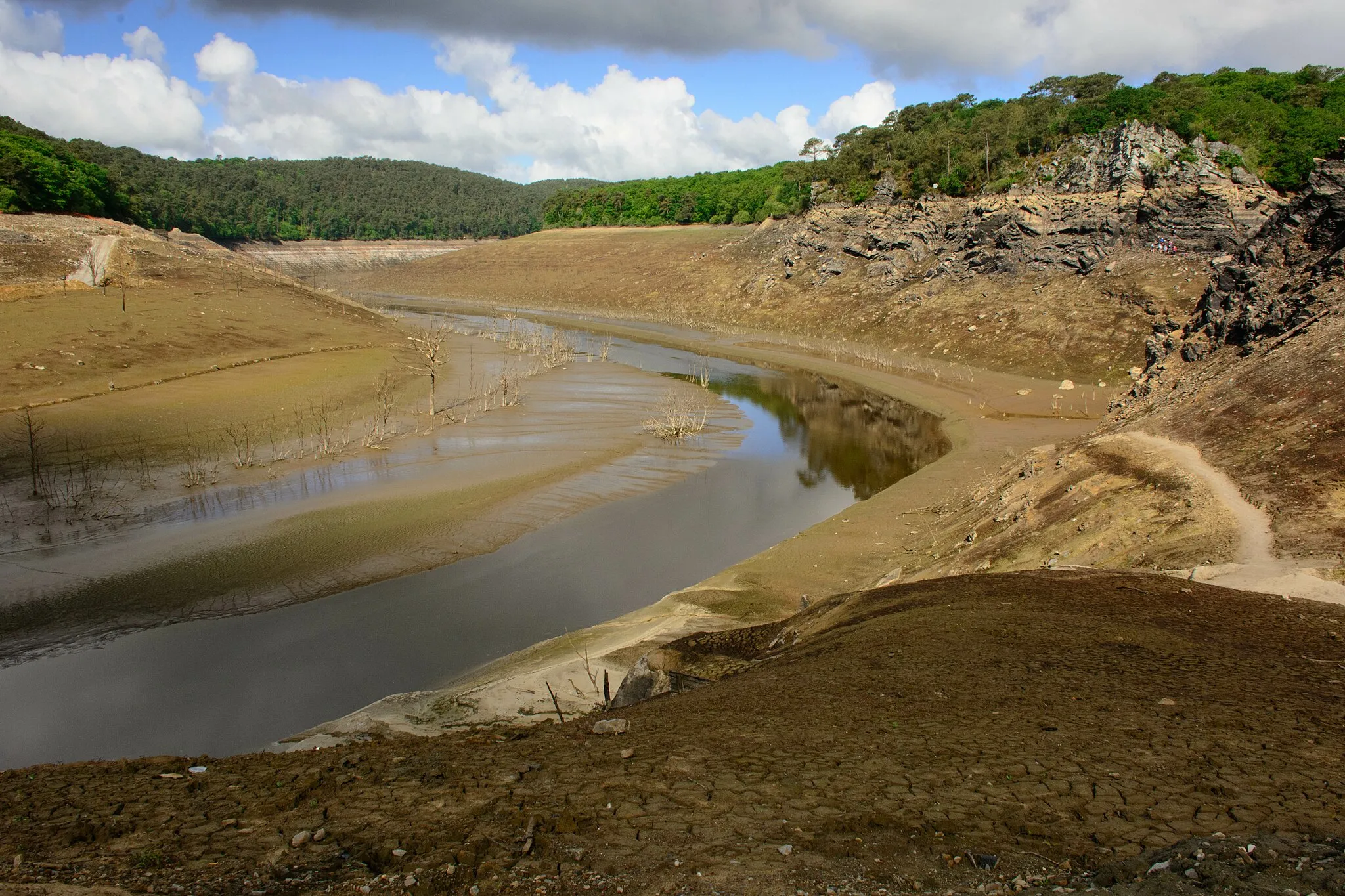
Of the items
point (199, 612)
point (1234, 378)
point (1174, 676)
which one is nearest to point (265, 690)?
point (199, 612)

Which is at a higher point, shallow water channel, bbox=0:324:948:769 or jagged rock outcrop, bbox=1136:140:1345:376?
jagged rock outcrop, bbox=1136:140:1345:376

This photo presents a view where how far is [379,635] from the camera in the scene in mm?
14305

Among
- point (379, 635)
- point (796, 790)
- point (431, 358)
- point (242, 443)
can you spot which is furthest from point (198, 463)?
point (796, 790)

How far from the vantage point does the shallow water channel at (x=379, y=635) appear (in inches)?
451

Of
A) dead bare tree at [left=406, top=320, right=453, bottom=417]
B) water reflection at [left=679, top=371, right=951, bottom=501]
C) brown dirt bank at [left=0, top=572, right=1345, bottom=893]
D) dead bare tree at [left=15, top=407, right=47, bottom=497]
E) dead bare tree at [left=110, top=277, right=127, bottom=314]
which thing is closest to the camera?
brown dirt bank at [left=0, top=572, right=1345, bottom=893]

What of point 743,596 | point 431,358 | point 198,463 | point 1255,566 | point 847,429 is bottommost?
point 743,596

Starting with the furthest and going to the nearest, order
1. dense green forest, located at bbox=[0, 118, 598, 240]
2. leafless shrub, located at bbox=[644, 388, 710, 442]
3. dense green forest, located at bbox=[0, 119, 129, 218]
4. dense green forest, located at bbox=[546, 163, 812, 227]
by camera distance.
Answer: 1. dense green forest, located at bbox=[546, 163, 812, 227]
2. dense green forest, located at bbox=[0, 118, 598, 240]
3. dense green forest, located at bbox=[0, 119, 129, 218]
4. leafless shrub, located at bbox=[644, 388, 710, 442]

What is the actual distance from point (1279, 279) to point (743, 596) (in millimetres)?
19741

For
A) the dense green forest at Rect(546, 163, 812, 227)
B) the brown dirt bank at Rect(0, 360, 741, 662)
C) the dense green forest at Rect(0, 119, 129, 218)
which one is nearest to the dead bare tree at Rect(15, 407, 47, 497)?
the brown dirt bank at Rect(0, 360, 741, 662)

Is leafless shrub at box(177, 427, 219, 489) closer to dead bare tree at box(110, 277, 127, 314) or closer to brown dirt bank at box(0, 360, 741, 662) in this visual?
brown dirt bank at box(0, 360, 741, 662)

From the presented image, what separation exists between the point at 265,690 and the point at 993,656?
416 inches

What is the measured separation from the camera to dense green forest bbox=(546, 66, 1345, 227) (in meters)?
48.0

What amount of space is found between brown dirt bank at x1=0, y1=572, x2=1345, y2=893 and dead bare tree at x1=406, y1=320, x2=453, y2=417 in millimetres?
24064

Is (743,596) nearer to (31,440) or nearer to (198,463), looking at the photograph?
(198,463)
